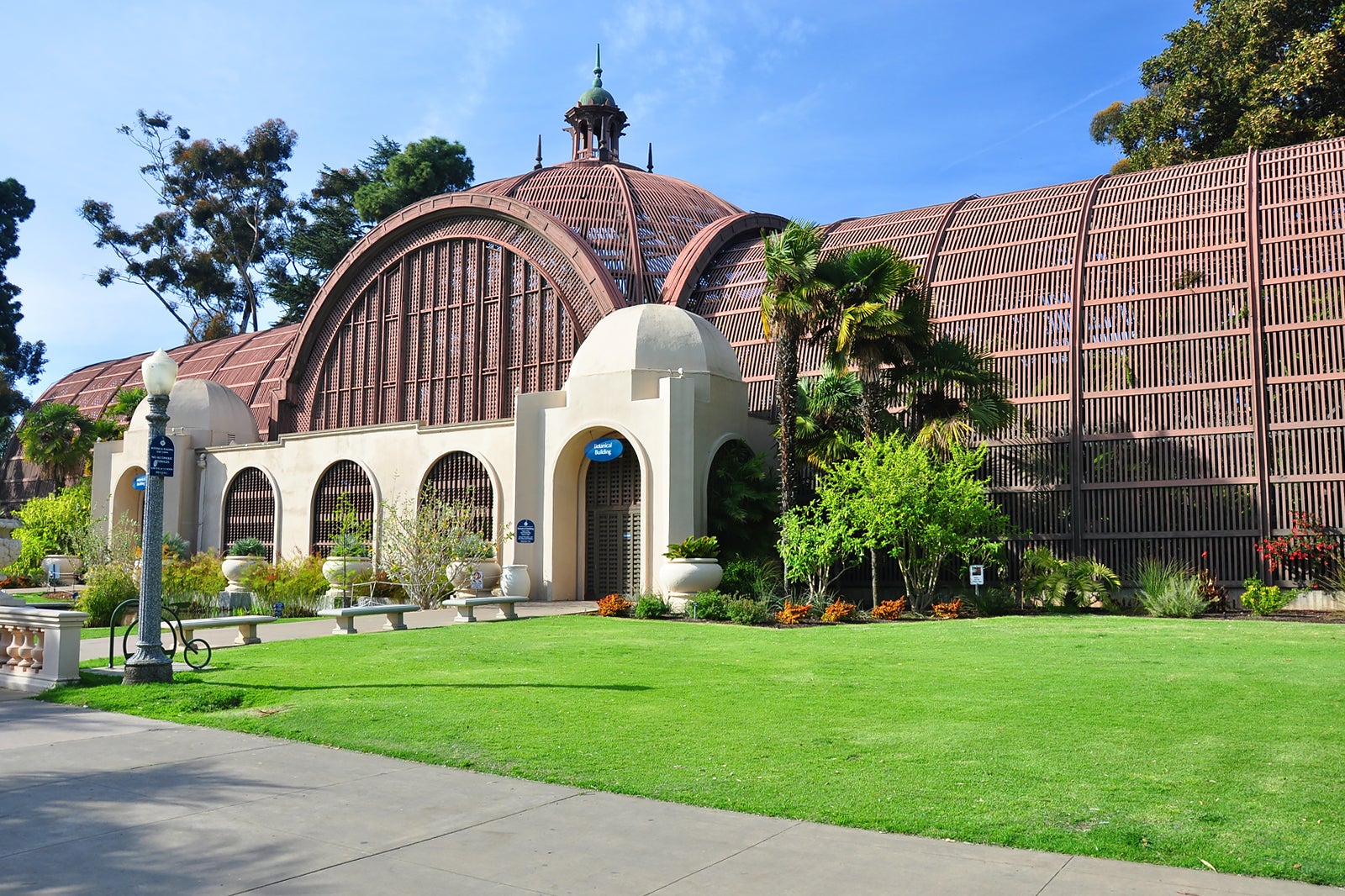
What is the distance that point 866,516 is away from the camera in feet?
69.9

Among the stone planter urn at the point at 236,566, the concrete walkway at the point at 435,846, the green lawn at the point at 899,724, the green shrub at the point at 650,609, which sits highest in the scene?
the stone planter urn at the point at 236,566

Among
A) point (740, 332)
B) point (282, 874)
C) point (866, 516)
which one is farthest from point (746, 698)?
point (740, 332)

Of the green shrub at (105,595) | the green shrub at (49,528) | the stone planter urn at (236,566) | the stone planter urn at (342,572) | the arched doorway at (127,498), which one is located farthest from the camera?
the green shrub at (49,528)

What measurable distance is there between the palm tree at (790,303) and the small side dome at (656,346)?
9.03 feet

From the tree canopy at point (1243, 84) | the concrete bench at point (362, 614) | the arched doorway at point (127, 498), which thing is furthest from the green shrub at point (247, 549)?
the tree canopy at point (1243, 84)

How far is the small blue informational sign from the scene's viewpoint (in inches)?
460

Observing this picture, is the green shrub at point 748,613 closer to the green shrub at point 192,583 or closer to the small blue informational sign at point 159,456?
the small blue informational sign at point 159,456

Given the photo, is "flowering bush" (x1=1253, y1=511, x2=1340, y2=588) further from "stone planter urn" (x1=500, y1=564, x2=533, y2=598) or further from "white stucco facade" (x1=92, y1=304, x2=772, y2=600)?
"stone planter urn" (x1=500, y1=564, x2=533, y2=598)

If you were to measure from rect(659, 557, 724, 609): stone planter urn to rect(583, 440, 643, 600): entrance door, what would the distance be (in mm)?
3668

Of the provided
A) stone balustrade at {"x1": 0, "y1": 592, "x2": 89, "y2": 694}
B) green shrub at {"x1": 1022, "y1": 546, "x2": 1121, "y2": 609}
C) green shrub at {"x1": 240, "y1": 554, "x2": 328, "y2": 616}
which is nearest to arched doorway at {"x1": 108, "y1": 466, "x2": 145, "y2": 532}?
green shrub at {"x1": 240, "y1": 554, "x2": 328, "y2": 616}

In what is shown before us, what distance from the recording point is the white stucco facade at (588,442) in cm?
2394

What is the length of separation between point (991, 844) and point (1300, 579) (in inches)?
761

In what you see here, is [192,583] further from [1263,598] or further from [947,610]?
[1263,598]

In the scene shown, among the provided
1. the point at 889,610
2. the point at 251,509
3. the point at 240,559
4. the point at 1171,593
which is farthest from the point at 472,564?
the point at 1171,593
